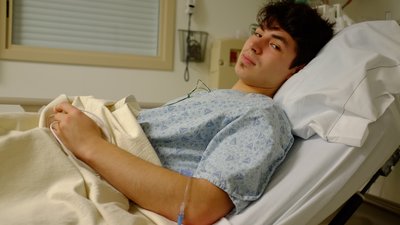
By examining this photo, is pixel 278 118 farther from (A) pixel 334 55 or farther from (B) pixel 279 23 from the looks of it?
(B) pixel 279 23

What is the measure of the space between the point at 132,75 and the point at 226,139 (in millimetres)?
1819

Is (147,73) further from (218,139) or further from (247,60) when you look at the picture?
(218,139)

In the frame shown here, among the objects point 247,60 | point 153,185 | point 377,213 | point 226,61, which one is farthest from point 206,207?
point 226,61

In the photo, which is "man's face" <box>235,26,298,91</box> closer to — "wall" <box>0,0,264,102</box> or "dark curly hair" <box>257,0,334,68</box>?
"dark curly hair" <box>257,0,334,68</box>

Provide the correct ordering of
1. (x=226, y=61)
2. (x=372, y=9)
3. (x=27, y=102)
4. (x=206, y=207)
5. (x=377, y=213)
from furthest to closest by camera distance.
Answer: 1. (x=226, y=61)
2. (x=372, y=9)
3. (x=377, y=213)
4. (x=27, y=102)
5. (x=206, y=207)

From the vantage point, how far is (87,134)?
898 millimetres

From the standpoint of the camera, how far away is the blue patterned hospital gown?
0.76m

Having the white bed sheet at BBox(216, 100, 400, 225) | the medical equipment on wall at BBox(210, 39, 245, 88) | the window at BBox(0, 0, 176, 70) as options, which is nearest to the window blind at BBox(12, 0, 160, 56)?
the window at BBox(0, 0, 176, 70)

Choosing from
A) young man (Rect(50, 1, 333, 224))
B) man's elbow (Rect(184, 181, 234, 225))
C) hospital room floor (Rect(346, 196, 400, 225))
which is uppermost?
young man (Rect(50, 1, 333, 224))

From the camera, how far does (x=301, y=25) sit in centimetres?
119

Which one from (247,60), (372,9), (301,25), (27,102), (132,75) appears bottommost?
(27,102)

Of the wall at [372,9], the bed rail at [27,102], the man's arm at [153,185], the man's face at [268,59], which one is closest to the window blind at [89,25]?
the bed rail at [27,102]

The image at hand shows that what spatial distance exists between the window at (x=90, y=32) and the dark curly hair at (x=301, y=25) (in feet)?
4.69

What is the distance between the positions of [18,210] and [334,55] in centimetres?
92
